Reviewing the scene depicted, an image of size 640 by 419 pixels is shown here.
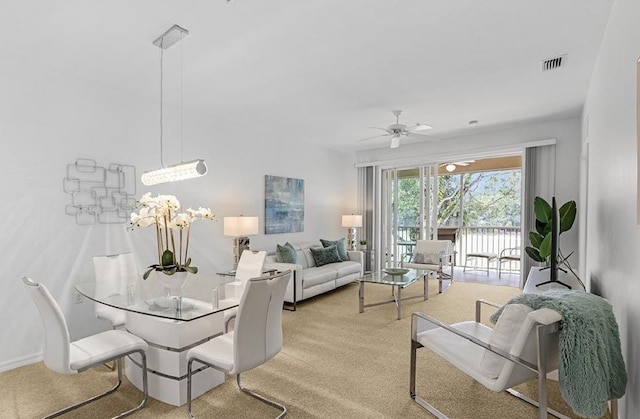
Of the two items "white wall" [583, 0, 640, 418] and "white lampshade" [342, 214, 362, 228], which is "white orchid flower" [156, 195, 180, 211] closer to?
"white wall" [583, 0, 640, 418]

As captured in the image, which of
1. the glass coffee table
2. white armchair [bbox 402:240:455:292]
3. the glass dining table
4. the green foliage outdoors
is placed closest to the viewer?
the glass dining table

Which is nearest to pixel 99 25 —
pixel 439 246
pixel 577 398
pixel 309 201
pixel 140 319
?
pixel 140 319

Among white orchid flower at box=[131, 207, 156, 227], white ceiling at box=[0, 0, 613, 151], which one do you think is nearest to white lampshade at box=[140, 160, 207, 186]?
white orchid flower at box=[131, 207, 156, 227]

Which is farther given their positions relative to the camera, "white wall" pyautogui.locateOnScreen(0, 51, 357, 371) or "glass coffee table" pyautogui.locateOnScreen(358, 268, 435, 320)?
"glass coffee table" pyautogui.locateOnScreen(358, 268, 435, 320)

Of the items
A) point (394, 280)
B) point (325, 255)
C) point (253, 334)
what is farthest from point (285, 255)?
point (253, 334)

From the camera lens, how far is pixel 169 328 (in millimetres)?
2473

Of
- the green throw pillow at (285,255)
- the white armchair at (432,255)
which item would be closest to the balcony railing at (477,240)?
the white armchair at (432,255)

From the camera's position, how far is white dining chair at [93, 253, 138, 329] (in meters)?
2.89

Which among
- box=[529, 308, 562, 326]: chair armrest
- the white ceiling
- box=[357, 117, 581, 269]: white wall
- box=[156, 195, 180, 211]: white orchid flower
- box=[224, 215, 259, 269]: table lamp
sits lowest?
box=[529, 308, 562, 326]: chair armrest

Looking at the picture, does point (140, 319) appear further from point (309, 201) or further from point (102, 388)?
point (309, 201)

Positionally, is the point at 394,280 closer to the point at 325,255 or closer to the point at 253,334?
the point at 325,255

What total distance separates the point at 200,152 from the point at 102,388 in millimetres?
2884

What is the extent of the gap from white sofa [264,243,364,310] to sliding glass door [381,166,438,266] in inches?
58.0

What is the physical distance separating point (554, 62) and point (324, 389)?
3482 mm
